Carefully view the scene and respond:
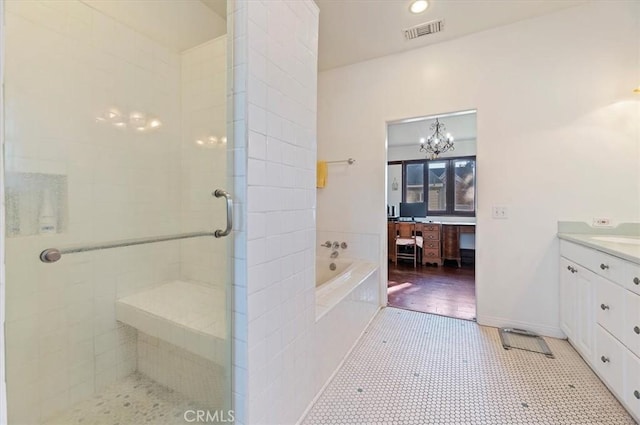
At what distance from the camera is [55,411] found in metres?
1.34

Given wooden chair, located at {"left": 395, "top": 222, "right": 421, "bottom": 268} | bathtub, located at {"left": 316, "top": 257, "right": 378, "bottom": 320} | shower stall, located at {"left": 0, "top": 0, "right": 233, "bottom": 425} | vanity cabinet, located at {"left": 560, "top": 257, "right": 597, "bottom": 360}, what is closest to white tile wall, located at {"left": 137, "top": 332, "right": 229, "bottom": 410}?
shower stall, located at {"left": 0, "top": 0, "right": 233, "bottom": 425}

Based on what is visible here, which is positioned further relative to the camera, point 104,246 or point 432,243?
point 432,243

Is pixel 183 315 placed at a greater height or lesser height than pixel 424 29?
lesser

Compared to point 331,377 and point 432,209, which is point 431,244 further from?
point 331,377

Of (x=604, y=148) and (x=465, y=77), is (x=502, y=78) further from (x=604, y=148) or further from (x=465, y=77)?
(x=604, y=148)

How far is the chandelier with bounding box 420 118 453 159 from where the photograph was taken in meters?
4.84

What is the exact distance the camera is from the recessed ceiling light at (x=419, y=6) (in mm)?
2043

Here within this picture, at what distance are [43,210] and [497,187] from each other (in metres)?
3.02

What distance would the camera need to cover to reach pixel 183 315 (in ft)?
4.79

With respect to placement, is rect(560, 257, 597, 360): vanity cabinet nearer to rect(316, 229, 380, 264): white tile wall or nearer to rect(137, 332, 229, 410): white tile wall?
rect(316, 229, 380, 264): white tile wall

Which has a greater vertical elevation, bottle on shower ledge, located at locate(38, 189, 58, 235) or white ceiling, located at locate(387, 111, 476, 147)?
white ceiling, located at locate(387, 111, 476, 147)

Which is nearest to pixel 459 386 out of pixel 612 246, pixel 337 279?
pixel 337 279

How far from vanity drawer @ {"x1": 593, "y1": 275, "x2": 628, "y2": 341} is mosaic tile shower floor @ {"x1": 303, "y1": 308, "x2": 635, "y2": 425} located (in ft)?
1.30

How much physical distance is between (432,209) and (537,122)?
3491 millimetres
